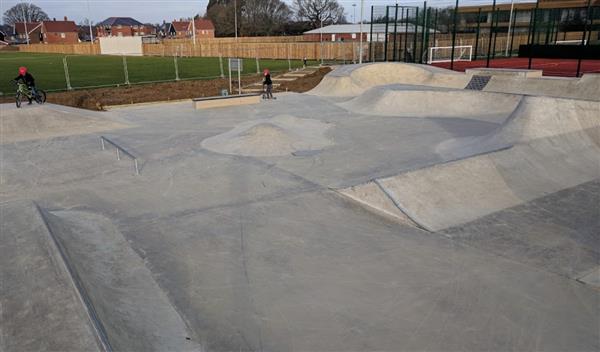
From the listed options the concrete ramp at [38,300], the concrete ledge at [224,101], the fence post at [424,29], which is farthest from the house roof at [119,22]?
the concrete ramp at [38,300]

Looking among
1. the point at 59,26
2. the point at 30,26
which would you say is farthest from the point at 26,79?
the point at 30,26

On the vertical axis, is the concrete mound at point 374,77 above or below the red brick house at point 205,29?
below

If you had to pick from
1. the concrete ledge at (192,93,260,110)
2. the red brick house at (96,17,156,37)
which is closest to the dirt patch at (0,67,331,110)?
the concrete ledge at (192,93,260,110)

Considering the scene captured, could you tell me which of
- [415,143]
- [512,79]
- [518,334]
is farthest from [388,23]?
[518,334]

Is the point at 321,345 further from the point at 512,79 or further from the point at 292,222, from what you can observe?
the point at 512,79

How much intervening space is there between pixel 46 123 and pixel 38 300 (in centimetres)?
1223

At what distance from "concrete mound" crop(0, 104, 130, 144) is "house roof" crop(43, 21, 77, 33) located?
119 m

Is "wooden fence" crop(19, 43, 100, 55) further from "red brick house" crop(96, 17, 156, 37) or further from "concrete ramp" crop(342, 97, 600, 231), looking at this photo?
"concrete ramp" crop(342, 97, 600, 231)

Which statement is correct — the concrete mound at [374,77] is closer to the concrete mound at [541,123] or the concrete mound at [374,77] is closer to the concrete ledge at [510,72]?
the concrete ledge at [510,72]

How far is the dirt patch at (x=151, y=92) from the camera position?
67.3 feet

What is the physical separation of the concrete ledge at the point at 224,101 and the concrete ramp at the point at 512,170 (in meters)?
11.2

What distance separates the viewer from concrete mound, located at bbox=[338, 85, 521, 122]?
1611cm

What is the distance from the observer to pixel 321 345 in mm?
4172

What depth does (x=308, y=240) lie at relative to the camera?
6426 millimetres
